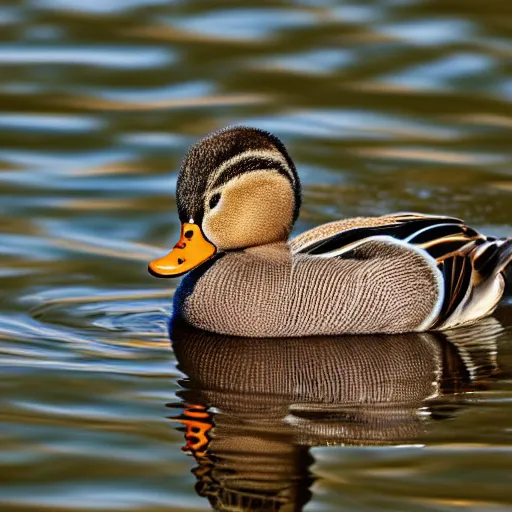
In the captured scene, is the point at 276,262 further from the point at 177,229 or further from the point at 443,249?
the point at 177,229

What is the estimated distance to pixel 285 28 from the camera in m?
14.9

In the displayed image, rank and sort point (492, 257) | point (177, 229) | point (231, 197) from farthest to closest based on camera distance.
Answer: point (177, 229), point (492, 257), point (231, 197)

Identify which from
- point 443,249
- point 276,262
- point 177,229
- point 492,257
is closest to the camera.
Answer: point 276,262

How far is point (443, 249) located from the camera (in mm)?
8750

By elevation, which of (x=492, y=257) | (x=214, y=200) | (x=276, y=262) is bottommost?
(x=492, y=257)

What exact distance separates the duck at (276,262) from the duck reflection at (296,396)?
12 centimetres

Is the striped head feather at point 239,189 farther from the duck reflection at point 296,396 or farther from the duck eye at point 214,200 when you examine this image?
the duck reflection at point 296,396

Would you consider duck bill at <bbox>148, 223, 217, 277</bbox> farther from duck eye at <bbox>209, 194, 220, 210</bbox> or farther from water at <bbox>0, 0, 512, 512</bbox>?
water at <bbox>0, 0, 512, 512</bbox>

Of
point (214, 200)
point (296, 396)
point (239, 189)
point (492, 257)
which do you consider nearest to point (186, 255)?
point (214, 200)

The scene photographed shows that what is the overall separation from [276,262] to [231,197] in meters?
0.49

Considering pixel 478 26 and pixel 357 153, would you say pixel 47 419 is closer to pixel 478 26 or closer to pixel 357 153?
pixel 357 153

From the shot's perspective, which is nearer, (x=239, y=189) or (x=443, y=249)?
(x=239, y=189)

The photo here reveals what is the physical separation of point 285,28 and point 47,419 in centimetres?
888

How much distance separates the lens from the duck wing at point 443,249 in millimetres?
8531
